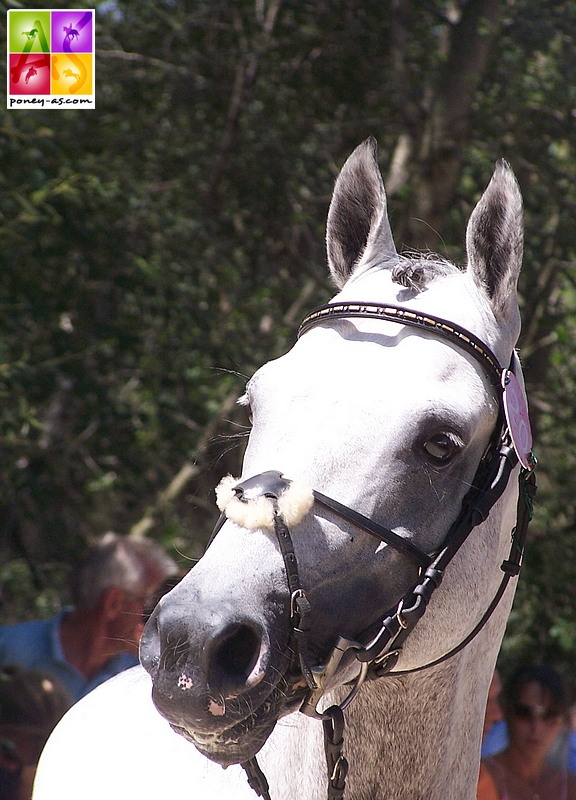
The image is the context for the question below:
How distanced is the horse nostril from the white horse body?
0.05ft

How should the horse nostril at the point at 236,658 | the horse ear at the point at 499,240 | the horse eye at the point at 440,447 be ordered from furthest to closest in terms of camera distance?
the horse ear at the point at 499,240, the horse eye at the point at 440,447, the horse nostril at the point at 236,658

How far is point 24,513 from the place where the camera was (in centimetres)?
567

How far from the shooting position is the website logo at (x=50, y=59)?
4281 millimetres

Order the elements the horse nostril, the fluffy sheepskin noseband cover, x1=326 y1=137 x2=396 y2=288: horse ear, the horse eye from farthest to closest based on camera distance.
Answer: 1. x1=326 y1=137 x2=396 y2=288: horse ear
2. the horse eye
3. the fluffy sheepskin noseband cover
4. the horse nostril

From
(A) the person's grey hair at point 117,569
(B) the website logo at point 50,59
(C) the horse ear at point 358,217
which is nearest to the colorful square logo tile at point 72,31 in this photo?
(B) the website logo at point 50,59

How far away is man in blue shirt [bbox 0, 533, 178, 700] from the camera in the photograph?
429 centimetres

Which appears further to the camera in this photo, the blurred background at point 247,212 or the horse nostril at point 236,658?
the blurred background at point 247,212

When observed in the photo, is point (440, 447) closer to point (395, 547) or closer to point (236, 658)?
point (395, 547)

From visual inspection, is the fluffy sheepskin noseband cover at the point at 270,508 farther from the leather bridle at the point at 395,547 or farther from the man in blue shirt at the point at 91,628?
the man in blue shirt at the point at 91,628

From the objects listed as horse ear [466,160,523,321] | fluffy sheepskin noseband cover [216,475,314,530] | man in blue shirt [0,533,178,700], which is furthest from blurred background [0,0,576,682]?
fluffy sheepskin noseband cover [216,475,314,530]

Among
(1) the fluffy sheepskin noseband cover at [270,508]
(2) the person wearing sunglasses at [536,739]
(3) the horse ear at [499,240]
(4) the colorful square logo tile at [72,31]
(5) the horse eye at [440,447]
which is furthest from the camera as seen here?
(4) the colorful square logo tile at [72,31]

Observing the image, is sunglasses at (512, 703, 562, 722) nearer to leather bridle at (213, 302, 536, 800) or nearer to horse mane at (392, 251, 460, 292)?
leather bridle at (213, 302, 536, 800)

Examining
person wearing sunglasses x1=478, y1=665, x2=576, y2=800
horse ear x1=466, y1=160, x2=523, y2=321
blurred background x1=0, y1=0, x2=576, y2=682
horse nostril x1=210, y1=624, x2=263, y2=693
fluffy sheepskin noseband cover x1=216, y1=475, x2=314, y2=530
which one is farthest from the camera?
blurred background x1=0, y1=0, x2=576, y2=682

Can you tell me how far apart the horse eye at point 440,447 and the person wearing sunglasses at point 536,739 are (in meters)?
2.93
